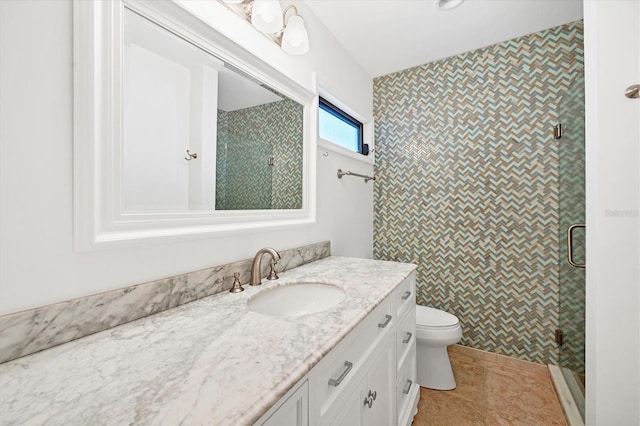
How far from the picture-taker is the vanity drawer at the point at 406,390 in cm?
129

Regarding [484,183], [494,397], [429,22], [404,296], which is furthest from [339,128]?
[494,397]

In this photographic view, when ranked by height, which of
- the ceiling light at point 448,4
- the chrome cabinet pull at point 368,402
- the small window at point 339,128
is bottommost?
the chrome cabinet pull at point 368,402

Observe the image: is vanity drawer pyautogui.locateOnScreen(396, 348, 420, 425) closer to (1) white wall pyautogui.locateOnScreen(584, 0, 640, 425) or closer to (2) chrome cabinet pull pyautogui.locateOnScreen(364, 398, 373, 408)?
(2) chrome cabinet pull pyautogui.locateOnScreen(364, 398, 373, 408)

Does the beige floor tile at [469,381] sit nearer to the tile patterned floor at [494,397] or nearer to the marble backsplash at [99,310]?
the tile patterned floor at [494,397]

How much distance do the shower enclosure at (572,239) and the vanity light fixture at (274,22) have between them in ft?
5.21

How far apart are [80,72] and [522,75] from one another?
2.55 metres

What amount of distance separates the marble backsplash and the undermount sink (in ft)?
0.61

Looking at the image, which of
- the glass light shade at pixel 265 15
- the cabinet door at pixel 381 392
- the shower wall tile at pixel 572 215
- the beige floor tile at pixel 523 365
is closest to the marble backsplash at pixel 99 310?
the cabinet door at pixel 381 392

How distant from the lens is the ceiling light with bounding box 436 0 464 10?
164 cm

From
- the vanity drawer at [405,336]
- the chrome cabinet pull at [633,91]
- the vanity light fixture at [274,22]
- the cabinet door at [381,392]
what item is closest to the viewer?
the cabinet door at [381,392]

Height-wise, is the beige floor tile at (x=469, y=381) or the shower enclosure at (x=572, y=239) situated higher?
the shower enclosure at (x=572, y=239)

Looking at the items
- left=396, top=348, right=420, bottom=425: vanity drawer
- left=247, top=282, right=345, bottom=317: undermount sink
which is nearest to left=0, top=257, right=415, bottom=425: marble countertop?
left=247, top=282, right=345, bottom=317: undermount sink

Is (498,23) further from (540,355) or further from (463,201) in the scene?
(540,355)

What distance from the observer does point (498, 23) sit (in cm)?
184
